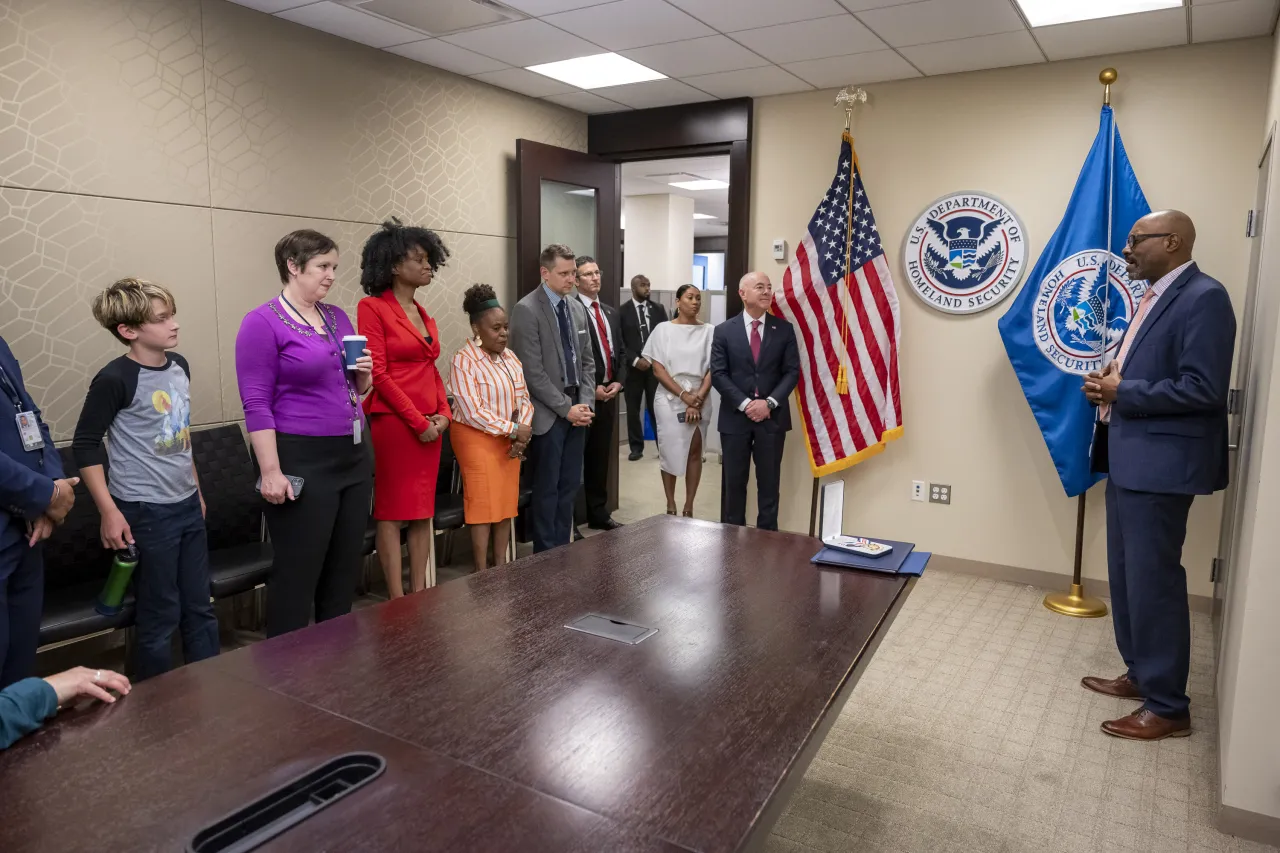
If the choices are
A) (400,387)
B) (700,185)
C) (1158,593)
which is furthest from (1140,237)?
(700,185)

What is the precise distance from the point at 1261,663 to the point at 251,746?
2.45 meters

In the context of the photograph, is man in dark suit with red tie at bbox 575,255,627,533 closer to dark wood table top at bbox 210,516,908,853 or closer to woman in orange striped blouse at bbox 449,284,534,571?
woman in orange striped blouse at bbox 449,284,534,571

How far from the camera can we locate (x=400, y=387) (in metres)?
3.46

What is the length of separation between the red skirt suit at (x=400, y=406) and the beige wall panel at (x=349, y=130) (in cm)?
81

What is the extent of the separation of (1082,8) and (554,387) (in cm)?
285

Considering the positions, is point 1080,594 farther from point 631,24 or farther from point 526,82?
point 526,82

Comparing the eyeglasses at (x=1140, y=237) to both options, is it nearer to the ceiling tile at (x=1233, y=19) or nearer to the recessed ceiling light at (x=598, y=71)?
the ceiling tile at (x=1233, y=19)

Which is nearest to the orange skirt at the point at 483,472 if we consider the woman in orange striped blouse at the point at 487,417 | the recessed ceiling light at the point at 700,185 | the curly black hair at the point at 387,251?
the woman in orange striped blouse at the point at 487,417

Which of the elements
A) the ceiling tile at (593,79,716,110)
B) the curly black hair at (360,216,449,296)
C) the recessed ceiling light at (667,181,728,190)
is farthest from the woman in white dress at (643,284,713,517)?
the recessed ceiling light at (667,181,728,190)

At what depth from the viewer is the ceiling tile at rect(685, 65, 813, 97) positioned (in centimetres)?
453

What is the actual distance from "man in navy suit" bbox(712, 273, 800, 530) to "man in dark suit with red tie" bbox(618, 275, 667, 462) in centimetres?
226

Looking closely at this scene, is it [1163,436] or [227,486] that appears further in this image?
[227,486]

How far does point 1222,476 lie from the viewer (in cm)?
267

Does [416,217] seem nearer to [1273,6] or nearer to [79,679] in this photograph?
[79,679]
